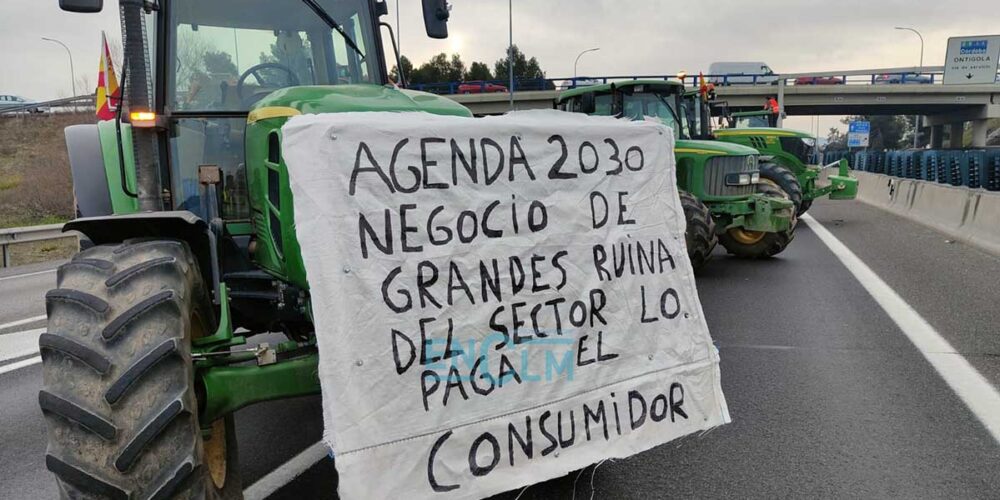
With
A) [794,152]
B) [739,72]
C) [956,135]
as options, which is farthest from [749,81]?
[794,152]

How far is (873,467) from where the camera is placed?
4.15 meters

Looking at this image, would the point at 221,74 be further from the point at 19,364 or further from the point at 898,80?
the point at 898,80

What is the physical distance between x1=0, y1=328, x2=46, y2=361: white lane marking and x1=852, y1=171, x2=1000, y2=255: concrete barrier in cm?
1251

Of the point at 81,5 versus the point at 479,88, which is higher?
the point at 479,88

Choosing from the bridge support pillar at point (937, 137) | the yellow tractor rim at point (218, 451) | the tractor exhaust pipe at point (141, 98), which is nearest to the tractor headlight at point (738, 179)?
the tractor exhaust pipe at point (141, 98)

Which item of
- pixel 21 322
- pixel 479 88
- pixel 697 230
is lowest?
pixel 21 322

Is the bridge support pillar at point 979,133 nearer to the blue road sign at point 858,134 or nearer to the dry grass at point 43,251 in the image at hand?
the blue road sign at point 858,134

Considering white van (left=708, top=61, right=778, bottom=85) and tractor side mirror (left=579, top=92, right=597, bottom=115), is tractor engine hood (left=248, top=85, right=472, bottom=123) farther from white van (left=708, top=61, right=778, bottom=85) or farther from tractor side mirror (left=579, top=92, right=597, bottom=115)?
white van (left=708, top=61, right=778, bottom=85)

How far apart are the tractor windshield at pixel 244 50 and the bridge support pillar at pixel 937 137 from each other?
261ft

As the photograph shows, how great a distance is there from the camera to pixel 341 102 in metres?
3.69

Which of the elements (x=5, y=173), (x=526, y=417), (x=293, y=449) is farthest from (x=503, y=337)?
(x=5, y=173)

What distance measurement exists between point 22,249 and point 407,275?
18.6 metres

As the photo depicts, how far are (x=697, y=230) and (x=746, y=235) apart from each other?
8.68 ft

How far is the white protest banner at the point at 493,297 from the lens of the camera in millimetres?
2908
